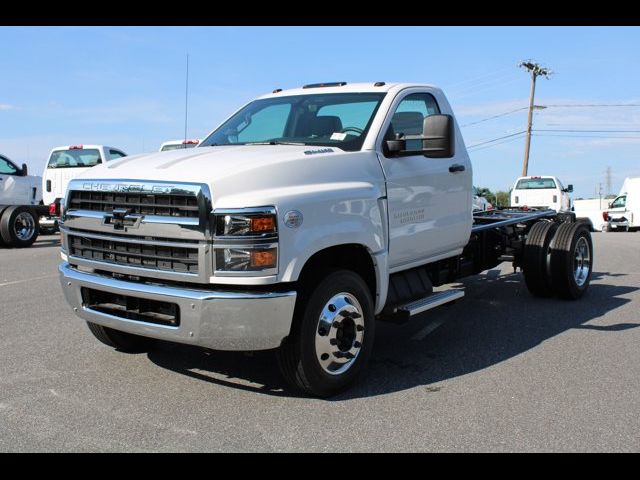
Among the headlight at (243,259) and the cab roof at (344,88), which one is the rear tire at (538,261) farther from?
the headlight at (243,259)

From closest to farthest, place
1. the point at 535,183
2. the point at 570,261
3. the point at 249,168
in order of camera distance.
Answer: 1. the point at 249,168
2. the point at 570,261
3. the point at 535,183

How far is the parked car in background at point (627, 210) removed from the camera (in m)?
27.7

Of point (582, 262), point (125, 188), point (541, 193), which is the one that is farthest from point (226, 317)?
point (541, 193)

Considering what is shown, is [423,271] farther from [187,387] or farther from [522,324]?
[187,387]

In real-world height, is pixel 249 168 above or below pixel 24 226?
above

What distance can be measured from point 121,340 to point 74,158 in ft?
44.5

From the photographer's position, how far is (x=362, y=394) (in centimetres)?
461

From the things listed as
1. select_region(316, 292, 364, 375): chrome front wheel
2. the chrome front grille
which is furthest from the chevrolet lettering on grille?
select_region(316, 292, 364, 375): chrome front wheel

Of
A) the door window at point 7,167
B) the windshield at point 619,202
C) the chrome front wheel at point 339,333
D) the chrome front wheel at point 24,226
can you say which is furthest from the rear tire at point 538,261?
the windshield at point 619,202

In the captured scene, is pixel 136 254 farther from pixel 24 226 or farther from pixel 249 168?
pixel 24 226

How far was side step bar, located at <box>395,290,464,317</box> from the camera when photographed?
5.17 meters

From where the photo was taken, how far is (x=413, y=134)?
18.6 ft

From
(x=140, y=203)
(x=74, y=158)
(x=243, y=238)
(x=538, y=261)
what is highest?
(x=74, y=158)

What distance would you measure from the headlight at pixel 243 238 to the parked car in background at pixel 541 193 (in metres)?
21.0
